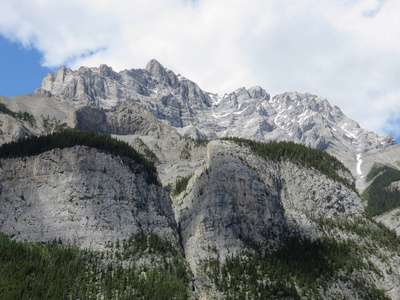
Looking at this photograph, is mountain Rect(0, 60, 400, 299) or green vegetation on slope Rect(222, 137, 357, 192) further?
green vegetation on slope Rect(222, 137, 357, 192)

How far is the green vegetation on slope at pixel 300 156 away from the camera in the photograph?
5212 inches

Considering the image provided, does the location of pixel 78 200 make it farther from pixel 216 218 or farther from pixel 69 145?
pixel 216 218

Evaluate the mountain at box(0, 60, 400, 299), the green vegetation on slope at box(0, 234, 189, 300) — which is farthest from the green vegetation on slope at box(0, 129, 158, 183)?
the green vegetation on slope at box(0, 234, 189, 300)

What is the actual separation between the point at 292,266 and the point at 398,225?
3458 inches

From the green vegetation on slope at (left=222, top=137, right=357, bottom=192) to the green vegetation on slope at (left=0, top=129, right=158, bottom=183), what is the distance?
33091 millimetres

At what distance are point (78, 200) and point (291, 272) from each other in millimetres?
57374

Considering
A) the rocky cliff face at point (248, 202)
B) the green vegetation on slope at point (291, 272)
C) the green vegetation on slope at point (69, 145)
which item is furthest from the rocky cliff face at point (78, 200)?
the green vegetation on slope at point (291, 272)

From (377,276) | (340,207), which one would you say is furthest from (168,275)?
(340,207)

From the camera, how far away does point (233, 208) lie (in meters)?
112

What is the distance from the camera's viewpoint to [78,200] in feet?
351

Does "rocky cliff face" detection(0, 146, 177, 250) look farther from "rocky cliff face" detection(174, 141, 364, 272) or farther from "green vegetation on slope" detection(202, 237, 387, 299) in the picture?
"green vegetation on slope" detection(202, 237, 387, 299)

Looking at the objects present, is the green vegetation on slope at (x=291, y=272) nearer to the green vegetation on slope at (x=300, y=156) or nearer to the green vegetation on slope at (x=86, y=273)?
the green vegetation on slope at (x=86, y=273)

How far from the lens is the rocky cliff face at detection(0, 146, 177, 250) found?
328 ft

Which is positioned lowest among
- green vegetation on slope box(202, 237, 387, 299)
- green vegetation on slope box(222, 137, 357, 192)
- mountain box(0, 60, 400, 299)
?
green vegetation on slope box(202, 237, 387, 299)
